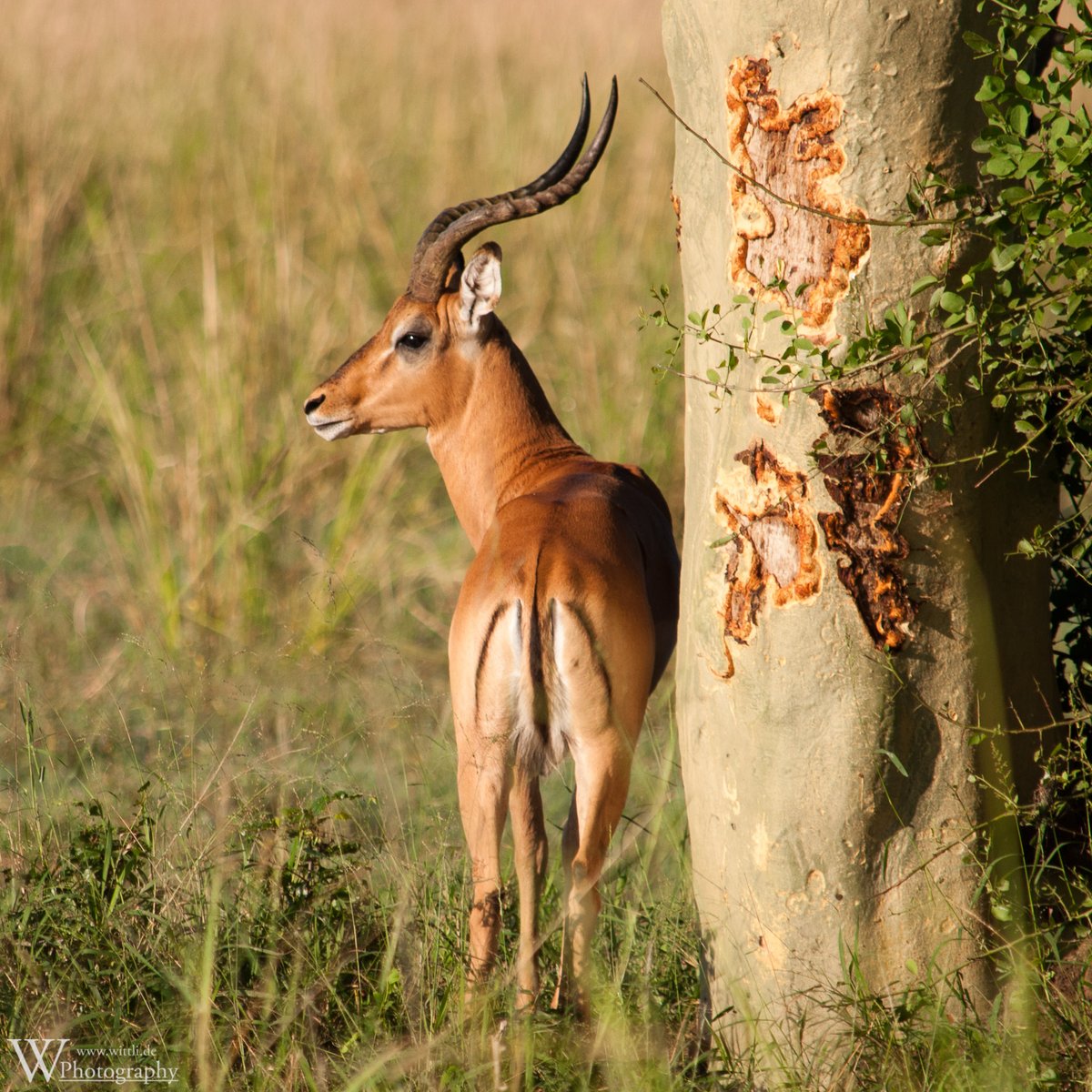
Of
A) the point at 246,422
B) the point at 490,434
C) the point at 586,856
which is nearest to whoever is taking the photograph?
the point at 586,856

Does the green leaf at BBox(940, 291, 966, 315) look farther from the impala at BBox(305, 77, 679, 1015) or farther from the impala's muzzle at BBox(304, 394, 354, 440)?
the impala's muzzle at BBox(304, 394, 354, 440)

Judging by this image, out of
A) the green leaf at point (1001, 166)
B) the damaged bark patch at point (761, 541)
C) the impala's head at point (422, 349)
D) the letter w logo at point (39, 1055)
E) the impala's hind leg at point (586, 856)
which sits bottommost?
the letter w logo at point (39, 1055)

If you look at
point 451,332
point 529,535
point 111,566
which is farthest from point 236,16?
point 529,535

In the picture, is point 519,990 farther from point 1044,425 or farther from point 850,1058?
point 1044,425

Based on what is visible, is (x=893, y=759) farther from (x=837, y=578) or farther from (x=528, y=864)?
(x=528, y=864)

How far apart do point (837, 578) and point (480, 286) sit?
79.5 inches

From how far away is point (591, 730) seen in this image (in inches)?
128

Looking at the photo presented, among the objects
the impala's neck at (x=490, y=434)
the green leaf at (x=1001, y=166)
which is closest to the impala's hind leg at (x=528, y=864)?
the impala's neck at (x=490, y=434)

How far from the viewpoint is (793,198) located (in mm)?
2678

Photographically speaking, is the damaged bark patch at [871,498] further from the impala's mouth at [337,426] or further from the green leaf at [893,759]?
the impala's mouth at [337,426]

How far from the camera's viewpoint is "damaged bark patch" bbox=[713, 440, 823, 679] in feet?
8.87

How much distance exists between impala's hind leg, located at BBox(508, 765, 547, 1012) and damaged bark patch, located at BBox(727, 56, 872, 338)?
1.34m

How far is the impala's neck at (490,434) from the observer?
4.32 m

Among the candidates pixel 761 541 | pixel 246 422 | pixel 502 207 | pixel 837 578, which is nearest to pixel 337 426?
pixel 502 207
